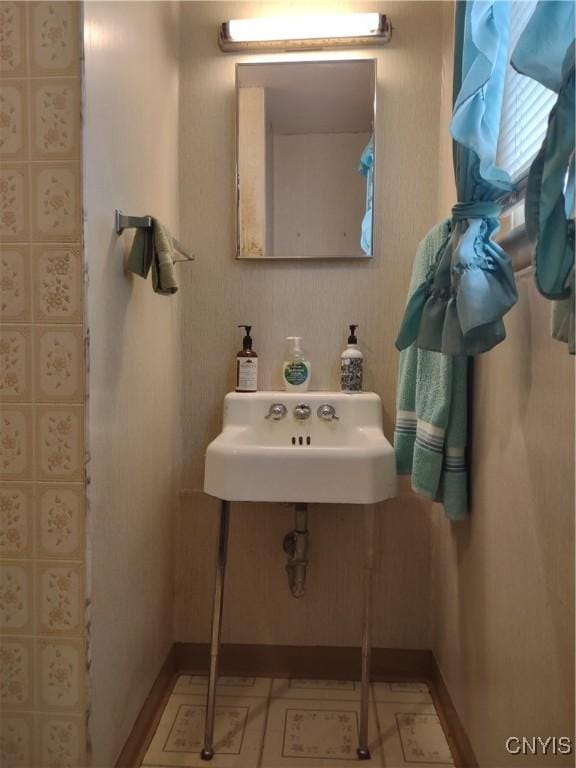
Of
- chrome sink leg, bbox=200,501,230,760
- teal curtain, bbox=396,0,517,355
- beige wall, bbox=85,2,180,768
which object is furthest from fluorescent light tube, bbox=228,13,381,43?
chrome sink leg, bbox=200,501,230,760

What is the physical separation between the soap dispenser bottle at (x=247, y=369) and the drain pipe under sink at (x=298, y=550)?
14.7 inches

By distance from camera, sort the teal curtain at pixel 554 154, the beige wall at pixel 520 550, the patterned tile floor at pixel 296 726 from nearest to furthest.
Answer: the teal curtain at pixel 554 154
the beige wall at pixel 520 550
the patterned tile floor at pixel 296 726

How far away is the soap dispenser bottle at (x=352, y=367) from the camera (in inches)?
61.1

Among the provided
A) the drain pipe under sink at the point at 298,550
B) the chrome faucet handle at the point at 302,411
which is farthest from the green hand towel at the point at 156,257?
the drain pipe under sink at the point at 298,550

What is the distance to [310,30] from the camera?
152 centimetres

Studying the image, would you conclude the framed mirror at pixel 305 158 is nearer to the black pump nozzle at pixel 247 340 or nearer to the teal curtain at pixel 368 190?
the teal curtain at pixel 368 190

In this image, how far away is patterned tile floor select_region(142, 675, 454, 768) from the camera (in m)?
1.27

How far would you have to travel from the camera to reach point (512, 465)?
97 cm

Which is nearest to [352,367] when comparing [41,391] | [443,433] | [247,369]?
[247,369]

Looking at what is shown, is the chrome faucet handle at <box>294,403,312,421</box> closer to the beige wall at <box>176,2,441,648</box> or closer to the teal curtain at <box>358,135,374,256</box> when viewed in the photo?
the beige wall at <box>176,2,441,648</box>

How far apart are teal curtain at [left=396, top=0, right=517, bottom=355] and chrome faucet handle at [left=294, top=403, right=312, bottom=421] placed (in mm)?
515

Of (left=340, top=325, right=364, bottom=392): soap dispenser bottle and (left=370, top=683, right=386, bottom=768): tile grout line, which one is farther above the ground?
(left=340, top=325, right=364, bottom=392): soap dispenser bottle

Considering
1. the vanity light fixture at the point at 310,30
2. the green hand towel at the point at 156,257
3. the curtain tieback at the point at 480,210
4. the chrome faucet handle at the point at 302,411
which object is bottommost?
the chrome faucet handle at the point at 302,411

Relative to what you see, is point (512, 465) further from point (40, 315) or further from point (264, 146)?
point (264, 146)
